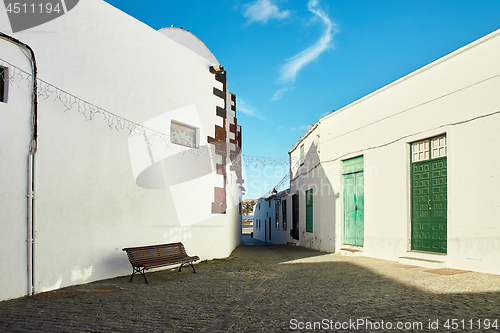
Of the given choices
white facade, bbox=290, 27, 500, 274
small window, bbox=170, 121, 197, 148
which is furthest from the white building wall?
white facade, bbox=290, 27, 500, 274

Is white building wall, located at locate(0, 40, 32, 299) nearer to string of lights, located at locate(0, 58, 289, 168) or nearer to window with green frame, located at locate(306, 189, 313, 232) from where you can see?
string of lights, located at locate(0, 58, 289, 168)

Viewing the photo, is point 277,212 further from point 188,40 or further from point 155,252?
point 155,252

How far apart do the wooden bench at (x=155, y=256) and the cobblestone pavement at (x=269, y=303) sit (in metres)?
0.32

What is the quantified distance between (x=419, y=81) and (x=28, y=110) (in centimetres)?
794

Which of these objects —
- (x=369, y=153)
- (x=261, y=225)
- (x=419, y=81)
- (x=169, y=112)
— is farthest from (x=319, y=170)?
(x=261, y=225)

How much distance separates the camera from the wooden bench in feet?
21.4

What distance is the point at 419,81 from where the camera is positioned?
8.40 metres

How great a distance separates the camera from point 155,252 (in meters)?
7.12

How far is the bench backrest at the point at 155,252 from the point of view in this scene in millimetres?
6680

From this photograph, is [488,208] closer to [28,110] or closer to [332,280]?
[332,280]

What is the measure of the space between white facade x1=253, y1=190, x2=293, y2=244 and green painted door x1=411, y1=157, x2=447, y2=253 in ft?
31.0

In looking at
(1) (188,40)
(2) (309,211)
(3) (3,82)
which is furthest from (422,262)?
(1) (188,40)

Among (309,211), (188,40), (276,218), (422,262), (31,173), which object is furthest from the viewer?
(276,218)

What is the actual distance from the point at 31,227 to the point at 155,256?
2313 mm
